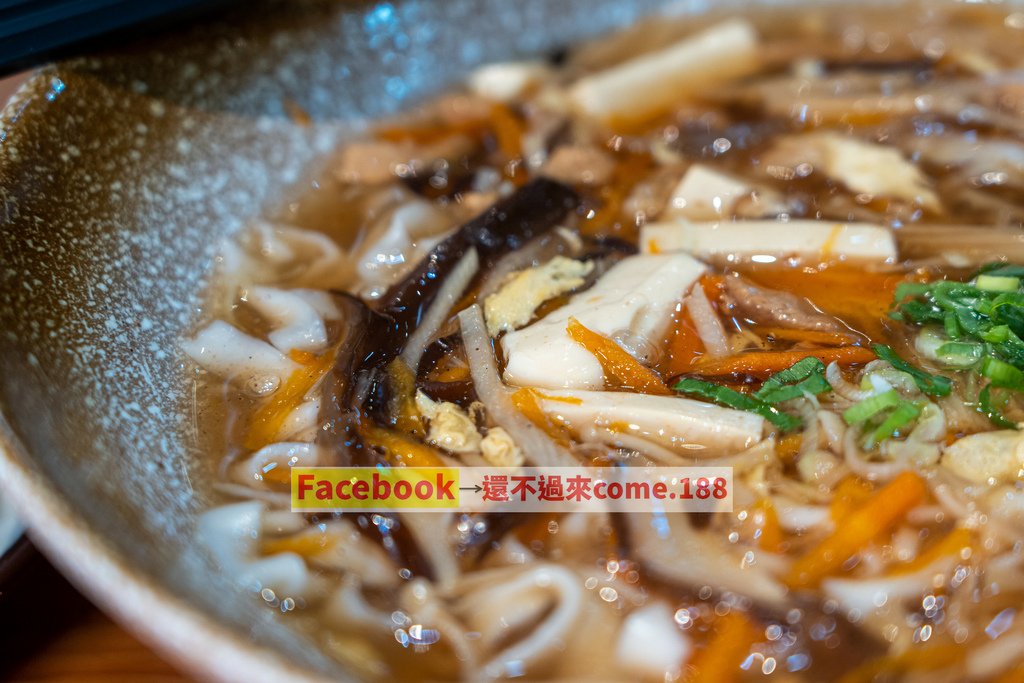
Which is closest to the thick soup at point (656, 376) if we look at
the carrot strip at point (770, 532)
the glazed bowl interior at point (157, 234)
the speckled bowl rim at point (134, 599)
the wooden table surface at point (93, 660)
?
the carrot strip at point (770, 532)

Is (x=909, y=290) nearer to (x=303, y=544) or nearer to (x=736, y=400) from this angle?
(x=736, y=400)

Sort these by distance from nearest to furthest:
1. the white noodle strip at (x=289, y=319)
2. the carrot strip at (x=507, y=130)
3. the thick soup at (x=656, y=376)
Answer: the thick soup at (x=656, y=376) < the white noodle strip at (x=289, y=319) < the carrot strip at (x=507, y=130)

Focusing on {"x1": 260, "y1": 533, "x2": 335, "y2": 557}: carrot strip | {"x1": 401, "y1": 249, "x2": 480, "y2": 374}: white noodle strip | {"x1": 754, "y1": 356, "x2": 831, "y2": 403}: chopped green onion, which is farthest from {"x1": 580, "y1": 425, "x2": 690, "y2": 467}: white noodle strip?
{"x1": 260, "y1": 533, "x2": 335, "y2": 557}: carrot strip

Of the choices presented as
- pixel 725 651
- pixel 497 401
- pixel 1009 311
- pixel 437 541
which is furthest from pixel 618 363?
pixel 1009 311

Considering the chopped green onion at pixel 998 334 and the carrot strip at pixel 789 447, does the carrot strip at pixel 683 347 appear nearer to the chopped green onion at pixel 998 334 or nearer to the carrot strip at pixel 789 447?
the carrot strip at pixel 789 447

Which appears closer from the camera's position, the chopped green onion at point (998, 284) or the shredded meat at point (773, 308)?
the chopped green onion at point (998, 284)

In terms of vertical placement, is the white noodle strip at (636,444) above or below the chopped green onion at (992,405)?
above
